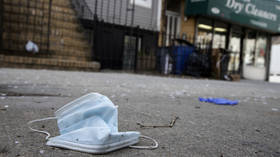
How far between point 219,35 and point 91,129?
45.7 feet

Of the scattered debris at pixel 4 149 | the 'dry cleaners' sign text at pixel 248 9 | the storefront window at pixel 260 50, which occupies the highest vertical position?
the 'dry cleaners' sign text at pixel 248 9

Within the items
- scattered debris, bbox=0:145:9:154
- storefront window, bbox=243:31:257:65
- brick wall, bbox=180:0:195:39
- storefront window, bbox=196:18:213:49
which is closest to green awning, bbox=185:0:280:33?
brick wall, bbox=180:0:195:39

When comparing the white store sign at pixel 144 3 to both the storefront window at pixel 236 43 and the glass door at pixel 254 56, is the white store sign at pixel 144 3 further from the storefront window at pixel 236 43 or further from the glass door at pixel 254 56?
the glass door at pixel 254 56

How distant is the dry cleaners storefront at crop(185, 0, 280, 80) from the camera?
12133mm

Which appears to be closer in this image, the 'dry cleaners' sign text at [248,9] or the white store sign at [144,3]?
the white store sign at [144,3]

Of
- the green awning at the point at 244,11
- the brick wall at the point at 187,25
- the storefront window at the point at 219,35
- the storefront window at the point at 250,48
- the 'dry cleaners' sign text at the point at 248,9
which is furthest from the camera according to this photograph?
the storefront window at the point at 250,48

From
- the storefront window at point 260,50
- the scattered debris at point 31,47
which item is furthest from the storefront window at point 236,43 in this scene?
the scattered debris at point 31,47

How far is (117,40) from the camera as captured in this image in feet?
34.3

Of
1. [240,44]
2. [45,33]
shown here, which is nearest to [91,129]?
[45,33]

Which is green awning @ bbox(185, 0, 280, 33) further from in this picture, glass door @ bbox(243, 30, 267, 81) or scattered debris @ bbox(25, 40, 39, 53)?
scattered debris @ bbox(25, 40, 39, 53)

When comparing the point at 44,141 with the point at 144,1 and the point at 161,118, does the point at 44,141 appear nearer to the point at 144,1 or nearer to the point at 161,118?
the point at 161,118

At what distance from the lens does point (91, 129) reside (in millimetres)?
1154

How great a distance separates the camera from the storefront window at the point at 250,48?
1578 cm

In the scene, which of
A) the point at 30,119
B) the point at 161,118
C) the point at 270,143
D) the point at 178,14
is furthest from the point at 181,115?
the point at 178,14
